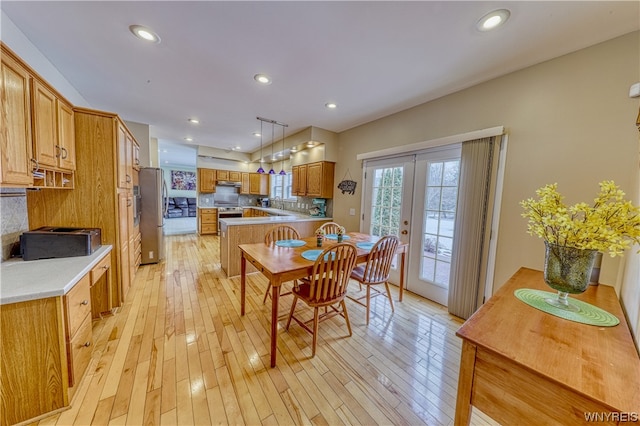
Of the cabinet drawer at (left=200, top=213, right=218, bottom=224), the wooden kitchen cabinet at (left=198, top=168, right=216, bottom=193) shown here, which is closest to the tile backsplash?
the cabinet drawer at (left=200, top=213, right=218, bottom=224)

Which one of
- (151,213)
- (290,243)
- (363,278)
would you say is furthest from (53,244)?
(363,278)

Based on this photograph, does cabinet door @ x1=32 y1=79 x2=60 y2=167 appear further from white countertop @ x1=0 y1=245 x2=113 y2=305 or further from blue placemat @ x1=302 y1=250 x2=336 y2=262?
blue placemat @ x1=302 y1=250 x2=336 y2=262

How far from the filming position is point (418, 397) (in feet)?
5.18

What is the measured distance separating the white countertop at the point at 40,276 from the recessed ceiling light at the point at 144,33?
191cm

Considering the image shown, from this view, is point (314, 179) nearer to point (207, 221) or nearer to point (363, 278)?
point (363, 278)

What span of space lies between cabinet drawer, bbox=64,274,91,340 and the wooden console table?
2206 millimetres

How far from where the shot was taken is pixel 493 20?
1568 millimetres

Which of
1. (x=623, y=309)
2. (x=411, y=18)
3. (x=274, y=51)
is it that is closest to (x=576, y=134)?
(x=623, y=309)

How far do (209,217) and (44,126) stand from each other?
5348mm

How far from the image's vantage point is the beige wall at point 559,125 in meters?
1.68

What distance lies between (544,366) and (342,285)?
1.44 m

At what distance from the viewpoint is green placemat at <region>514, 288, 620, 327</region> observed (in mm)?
1050

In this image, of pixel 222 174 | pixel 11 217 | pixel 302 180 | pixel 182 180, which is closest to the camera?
pixel 11 217

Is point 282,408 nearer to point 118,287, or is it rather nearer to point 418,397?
point 418,397
